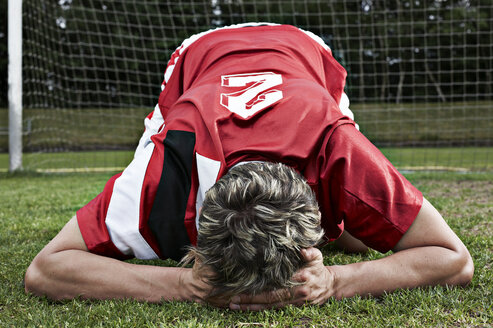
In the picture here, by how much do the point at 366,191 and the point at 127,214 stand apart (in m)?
0.78

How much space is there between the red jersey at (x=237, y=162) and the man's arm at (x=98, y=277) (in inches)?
2.0

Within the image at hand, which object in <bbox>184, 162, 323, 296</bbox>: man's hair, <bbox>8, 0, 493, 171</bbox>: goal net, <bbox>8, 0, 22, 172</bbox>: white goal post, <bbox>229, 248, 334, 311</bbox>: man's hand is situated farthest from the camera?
<bbox>8, 0, 493, 171</bbox>: goal net

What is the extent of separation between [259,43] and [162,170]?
983 millimetres

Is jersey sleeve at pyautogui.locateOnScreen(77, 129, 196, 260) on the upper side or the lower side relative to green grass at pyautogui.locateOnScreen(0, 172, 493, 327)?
upper

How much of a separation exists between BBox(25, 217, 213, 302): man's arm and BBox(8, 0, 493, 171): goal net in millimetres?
6380

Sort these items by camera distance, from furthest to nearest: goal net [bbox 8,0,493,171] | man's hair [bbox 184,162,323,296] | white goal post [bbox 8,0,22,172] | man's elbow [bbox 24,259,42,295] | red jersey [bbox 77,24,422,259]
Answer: goal net [bbox 8,0,493,171] < white goal post [bbox 8,0,22,172] < man's elbow [bbox 24,259,42,295] < red jersey [bbox 77,24,422,259] < man's hair [bbox 184,162,323,296]

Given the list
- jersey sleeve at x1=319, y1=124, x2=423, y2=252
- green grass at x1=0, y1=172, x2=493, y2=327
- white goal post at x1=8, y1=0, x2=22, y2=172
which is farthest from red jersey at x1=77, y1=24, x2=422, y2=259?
white goal post at x1=8, y1=0, x2=22, y2=172

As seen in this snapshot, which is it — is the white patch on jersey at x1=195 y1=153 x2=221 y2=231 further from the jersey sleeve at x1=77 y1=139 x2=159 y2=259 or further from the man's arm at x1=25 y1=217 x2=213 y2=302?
the man's arm at x1=25 y1=217 x2=213 y2=302

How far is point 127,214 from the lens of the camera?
61.9 inches

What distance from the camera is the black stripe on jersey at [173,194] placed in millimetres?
1570

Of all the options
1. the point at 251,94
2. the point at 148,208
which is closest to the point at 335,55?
the point at 251,94

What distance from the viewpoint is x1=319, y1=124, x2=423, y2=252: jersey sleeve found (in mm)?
1492

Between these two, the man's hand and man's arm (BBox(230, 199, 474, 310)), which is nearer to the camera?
the man's hand

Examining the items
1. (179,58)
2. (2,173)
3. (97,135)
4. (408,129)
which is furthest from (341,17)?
(179,58)
